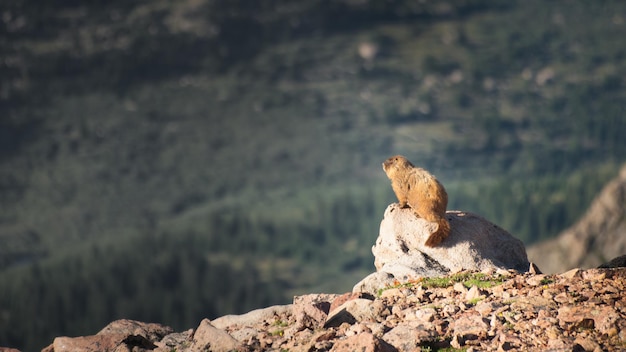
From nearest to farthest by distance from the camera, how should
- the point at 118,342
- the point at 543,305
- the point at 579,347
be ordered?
the point at 579,347, the point at 543,305, the point at 118,342

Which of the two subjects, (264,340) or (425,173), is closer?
(264,340)

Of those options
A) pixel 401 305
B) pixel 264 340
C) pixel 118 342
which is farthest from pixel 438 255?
pixel 118 342

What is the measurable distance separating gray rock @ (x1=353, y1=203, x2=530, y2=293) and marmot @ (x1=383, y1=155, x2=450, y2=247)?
0.45 metres

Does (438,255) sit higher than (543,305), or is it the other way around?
(438,255)

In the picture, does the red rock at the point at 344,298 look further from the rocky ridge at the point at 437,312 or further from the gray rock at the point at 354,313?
the gray rock at the point at 354,313

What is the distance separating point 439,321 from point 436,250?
405 inches

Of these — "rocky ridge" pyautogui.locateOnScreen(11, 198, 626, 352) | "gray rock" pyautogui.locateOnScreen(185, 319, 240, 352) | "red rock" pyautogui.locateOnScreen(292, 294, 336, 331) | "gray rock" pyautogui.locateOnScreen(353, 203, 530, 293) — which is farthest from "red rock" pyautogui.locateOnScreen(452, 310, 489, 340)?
"gray rock" pyautogui.locateOnScreen(185, 319, 240, 352)

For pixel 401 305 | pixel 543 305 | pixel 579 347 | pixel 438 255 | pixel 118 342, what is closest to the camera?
pixel 579 347

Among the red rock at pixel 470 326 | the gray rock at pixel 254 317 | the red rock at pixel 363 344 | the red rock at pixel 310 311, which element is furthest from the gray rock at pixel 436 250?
the red rock at pixel 363 344

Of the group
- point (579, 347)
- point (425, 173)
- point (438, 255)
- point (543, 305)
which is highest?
point (425, 173)

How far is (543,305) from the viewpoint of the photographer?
3397 centimetres

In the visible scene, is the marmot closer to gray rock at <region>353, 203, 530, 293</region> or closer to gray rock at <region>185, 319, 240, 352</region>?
gray rock at <region>353, 203, 530, 293</region>

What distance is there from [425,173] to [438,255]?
3.96 m

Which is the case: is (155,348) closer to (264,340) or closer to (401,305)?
(264,340)
